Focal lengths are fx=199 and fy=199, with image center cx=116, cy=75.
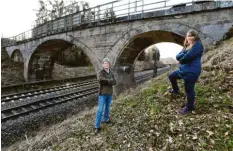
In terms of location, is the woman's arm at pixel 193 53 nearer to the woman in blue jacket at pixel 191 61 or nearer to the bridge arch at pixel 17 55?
the woman in blue jacket at pixel 191 61

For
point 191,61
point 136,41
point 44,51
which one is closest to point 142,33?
point 136,41

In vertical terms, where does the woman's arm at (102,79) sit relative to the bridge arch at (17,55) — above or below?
below

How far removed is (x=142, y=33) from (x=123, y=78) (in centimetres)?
354

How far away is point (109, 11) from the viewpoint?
13641 mm

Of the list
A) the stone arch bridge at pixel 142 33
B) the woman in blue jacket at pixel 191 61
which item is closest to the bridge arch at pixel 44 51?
the stone arch bridge at pixel 142 33

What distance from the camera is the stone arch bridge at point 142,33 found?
8.74m

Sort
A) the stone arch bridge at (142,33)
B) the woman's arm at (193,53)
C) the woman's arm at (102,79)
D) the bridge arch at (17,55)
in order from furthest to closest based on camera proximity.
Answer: the bridge arch at (17,55) → the stone arch bridge at (142,33) → the woman's arm at (102,79) → the woman's arm at (193,53)

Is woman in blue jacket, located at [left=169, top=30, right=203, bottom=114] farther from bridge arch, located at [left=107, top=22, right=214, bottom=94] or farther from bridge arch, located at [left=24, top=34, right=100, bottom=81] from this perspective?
bridge arch, located at [left=24, top=34, right=100, bottom=81]

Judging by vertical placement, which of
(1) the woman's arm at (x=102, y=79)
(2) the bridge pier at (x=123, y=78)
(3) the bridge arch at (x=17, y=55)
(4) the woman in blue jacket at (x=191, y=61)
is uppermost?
(3) the bridge arch at (x=17, y=55)

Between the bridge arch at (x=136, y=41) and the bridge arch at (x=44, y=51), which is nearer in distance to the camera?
the bridge arch at (x=136, y=41)

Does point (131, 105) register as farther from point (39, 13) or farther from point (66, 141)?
point (39, 13)

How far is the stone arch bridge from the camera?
8.74 m

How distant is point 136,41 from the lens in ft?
38.7

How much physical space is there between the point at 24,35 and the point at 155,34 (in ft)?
78.7
